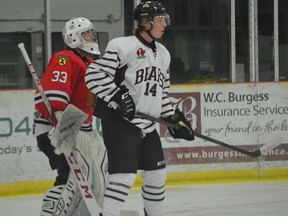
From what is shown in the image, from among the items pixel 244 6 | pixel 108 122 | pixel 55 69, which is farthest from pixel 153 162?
pixel 244 6

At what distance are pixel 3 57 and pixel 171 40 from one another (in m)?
1.45

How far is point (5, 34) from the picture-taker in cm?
665

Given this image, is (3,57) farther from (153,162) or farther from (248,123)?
Result: (153,162)

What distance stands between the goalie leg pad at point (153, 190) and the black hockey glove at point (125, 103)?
0.36 metres

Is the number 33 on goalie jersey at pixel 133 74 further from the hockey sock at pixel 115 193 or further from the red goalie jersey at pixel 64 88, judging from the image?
the hockey sock at pixel 115 193

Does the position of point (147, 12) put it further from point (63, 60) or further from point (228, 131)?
point (228, 131)

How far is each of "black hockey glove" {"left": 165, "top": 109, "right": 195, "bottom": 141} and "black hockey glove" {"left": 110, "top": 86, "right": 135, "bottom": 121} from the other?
0.37 m

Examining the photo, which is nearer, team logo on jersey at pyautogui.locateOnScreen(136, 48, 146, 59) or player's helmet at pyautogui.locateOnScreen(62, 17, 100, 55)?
team logo on jersey at pyautogui.locateOnScreen(136, 48, 146, 59)

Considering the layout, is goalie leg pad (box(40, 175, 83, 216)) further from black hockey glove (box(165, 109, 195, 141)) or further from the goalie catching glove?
Result: black hockey glove (box(165, 109, 195, 141))

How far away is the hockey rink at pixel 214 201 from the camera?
16.9ft

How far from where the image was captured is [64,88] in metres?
3.88

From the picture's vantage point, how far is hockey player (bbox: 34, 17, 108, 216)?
3908 mm

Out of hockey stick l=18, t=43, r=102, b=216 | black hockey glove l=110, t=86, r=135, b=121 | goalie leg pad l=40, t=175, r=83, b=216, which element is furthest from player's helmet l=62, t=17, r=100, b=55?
goalie leg pad l=40, t=175, r=83, b=216

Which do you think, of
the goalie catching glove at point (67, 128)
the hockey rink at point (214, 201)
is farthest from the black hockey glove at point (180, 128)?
the hockey rink at point (214, 201)
